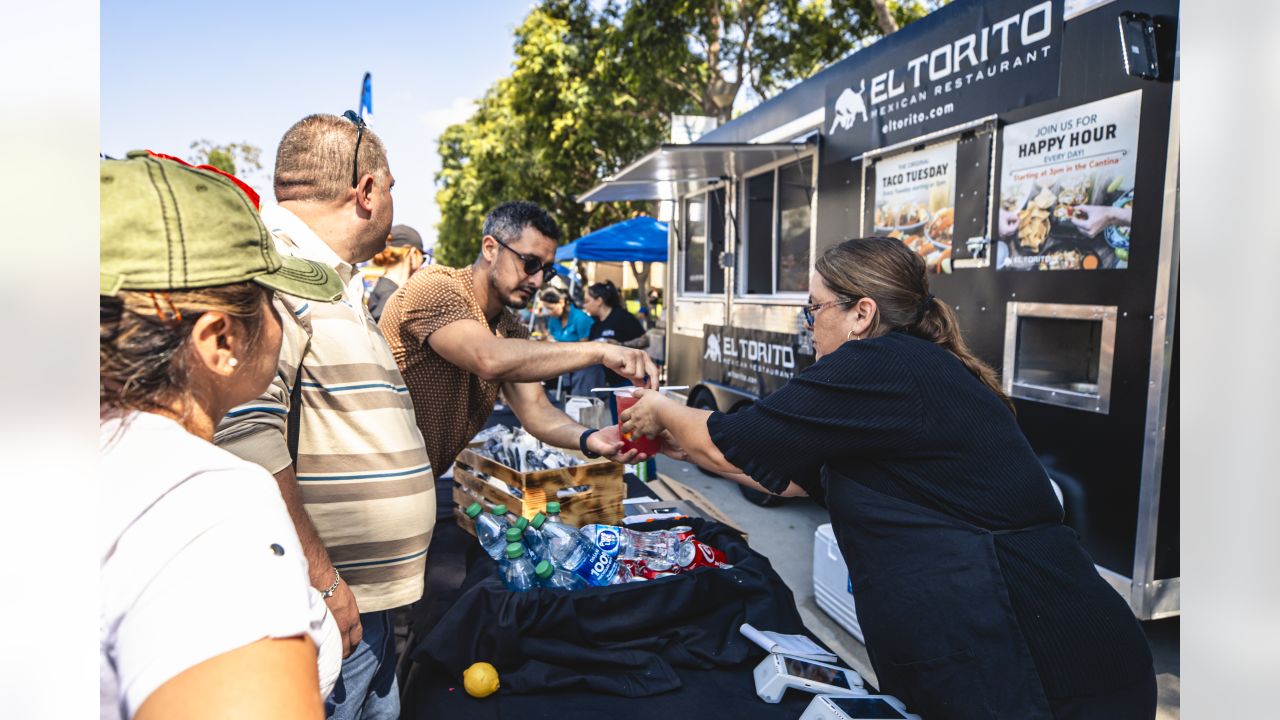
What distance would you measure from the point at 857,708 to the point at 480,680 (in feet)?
3.33

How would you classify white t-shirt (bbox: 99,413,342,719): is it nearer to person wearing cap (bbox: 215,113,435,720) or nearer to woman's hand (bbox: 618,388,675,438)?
person wearing cap (bbox: 215,113,435,720)

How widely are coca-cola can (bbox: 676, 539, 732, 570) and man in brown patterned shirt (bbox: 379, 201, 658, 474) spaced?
0.37 metres

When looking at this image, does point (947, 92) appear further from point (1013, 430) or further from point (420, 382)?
point (420, 382)

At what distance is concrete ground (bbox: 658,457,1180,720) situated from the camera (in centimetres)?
361

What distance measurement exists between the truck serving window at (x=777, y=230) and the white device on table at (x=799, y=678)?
3880 mm

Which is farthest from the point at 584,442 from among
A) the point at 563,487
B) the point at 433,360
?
the point at 433,360

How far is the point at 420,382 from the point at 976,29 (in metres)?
3.36

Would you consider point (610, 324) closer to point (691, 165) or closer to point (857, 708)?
point (691, 165)

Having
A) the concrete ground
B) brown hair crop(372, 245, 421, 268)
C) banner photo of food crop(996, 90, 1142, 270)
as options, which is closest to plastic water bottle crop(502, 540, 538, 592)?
the concrete ground

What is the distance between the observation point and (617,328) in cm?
909

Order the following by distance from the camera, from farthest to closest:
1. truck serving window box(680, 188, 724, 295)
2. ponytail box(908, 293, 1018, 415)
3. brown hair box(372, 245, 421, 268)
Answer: truck serving window box(680, 188, 724, 295) < brown hair box(372, 245, 421, 268) < ponytail box(908, 293, 1018, 415)
